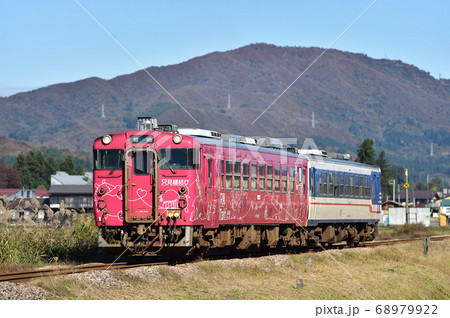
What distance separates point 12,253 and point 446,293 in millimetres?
14829

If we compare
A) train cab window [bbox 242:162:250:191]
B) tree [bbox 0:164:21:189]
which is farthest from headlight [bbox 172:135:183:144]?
tree [bbox 0:164:21:189]

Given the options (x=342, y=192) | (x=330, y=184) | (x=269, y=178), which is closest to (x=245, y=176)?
(x=269, y=178)

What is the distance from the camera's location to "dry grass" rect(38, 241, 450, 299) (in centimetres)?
1645

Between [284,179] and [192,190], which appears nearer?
[192,190]

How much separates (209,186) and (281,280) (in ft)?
11.8

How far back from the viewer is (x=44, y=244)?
24.4 m

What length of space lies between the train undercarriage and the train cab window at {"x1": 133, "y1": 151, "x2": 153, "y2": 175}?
62.6 inches

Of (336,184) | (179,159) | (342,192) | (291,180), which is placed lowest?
(342,192)

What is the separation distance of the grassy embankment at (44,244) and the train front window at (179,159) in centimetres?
460

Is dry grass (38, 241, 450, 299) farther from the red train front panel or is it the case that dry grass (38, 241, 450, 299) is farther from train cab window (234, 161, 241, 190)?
train cab window (234, 161, 241, 190)

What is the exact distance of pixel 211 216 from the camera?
2258cm

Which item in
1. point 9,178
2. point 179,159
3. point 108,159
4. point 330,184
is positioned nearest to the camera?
point 179,159

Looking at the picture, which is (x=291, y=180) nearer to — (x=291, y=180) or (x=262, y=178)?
(x=291, y=180)
